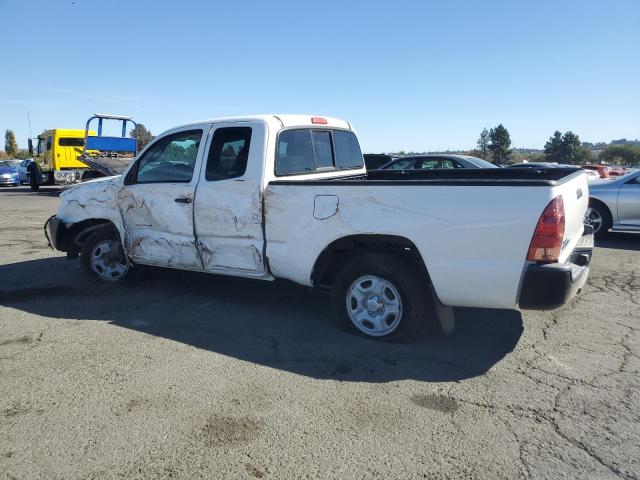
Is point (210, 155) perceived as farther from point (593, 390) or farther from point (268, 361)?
point (593, 390)

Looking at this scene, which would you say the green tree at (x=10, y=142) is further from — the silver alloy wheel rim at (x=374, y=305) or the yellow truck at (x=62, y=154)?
the silver alloy wheel rim at (x=374, y=305)

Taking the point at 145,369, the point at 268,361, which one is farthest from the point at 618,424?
the point at 145,369

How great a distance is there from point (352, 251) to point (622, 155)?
276 ft

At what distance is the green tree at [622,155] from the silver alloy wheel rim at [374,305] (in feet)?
259

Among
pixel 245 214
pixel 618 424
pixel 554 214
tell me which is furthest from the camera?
pixel 245 214

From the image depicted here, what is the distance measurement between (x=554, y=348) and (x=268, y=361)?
8.05 ft

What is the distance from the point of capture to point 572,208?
3.77 meters

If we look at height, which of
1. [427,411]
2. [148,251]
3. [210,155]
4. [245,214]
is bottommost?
[427,411]

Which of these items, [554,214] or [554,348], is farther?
[554,348]

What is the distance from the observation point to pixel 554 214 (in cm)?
335

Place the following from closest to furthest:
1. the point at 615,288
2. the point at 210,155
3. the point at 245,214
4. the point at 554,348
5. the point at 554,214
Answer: the point at 554,214 < the point at 554,348 < the point at 245,214 < the point at 210,155 < the point at 615,288

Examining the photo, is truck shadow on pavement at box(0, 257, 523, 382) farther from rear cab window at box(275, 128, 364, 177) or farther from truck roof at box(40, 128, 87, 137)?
truck roof at box(40, 128, 87, 137)

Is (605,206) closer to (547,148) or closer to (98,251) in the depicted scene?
(98,251)

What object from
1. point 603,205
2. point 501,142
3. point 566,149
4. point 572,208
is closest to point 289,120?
point 572,208
